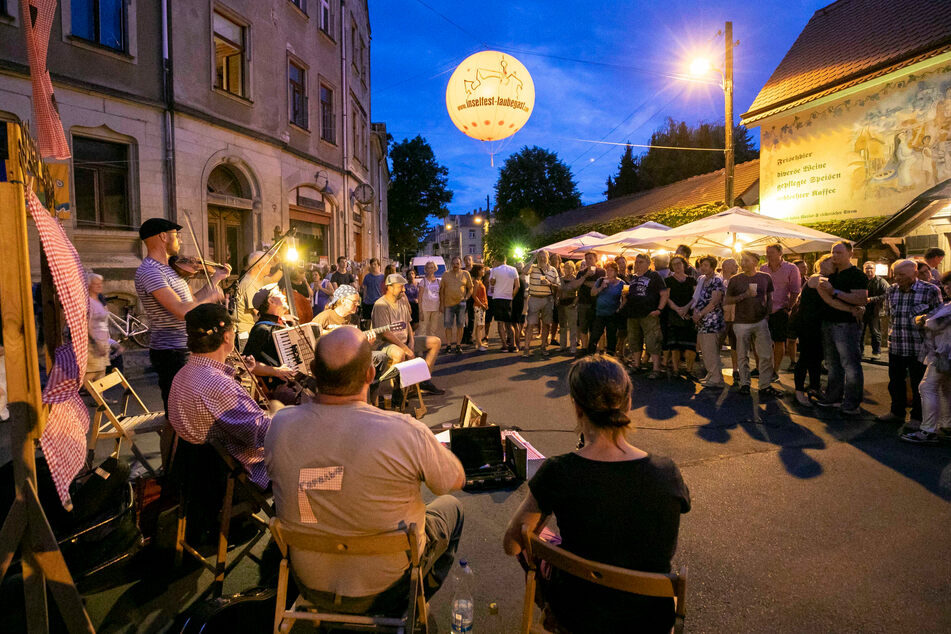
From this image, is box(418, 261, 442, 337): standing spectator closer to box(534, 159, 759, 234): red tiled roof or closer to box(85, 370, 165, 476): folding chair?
box(85, 370, 165, 476): folding chair

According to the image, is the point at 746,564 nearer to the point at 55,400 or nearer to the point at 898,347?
the point at 55,400

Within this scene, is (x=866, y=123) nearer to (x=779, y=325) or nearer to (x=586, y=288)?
(x=779, y=325)

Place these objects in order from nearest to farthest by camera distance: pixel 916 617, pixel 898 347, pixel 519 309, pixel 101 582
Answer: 1. pixel 916 617
2. pixel 101 582
3. pixel 898 347
4. pixel 519 309

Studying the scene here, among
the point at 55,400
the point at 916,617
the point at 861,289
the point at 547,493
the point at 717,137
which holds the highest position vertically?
the point at 717,137

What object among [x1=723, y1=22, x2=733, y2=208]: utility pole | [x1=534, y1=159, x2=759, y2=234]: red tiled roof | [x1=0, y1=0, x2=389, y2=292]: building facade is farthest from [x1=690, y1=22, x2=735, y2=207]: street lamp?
[x1=0, y1=0, x2=389, y2=292]: building facade

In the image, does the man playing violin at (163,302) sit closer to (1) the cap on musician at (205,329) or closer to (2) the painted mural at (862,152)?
(1) the cap on musician at (205,329)

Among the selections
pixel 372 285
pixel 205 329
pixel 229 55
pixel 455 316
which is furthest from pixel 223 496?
pixel 229 55

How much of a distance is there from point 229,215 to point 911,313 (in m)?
13.8

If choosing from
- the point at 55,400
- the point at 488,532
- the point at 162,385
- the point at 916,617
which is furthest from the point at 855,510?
the point at 162,385

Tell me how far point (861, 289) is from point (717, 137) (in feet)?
109

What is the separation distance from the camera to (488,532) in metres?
3.43

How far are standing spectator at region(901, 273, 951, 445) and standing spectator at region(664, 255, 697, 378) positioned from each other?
2.93 metres

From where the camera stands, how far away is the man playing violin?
3.58 m

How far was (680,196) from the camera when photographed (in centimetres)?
2309
